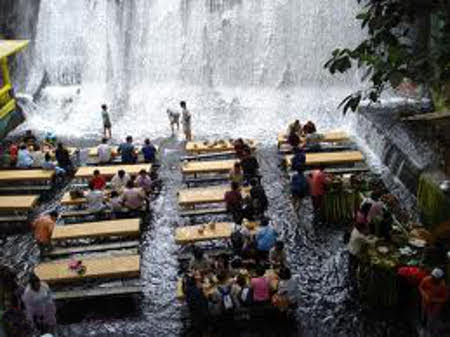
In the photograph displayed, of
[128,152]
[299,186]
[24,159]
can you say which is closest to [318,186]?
[299,186]

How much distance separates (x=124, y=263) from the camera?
13141mm

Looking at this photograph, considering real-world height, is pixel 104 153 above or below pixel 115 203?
above

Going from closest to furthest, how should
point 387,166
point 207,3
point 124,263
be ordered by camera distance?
point 124,263, point 387,166, point 207,3

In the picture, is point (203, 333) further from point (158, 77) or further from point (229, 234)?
point (158, 77)

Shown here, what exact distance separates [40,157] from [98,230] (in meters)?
5.21

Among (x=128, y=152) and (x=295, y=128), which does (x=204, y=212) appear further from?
(x=295, y=128)

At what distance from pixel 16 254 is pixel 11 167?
4858mm

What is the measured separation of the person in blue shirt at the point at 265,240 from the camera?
13094 mm

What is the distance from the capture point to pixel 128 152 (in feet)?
60.8

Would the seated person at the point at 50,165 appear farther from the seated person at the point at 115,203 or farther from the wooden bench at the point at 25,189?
the seated person at the point at 115,203

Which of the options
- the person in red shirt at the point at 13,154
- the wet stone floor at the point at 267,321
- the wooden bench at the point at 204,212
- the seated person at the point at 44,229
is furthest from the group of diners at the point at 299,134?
the person in red shirt at the point at 13,154

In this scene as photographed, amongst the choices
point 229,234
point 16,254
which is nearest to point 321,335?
point 229,234

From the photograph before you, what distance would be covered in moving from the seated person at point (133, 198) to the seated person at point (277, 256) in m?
4.48

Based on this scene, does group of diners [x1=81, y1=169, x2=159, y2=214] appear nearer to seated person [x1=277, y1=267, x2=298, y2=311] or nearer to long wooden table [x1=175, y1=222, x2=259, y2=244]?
long wooden table [x1=175, y1=222, x2=259, y2=244]
